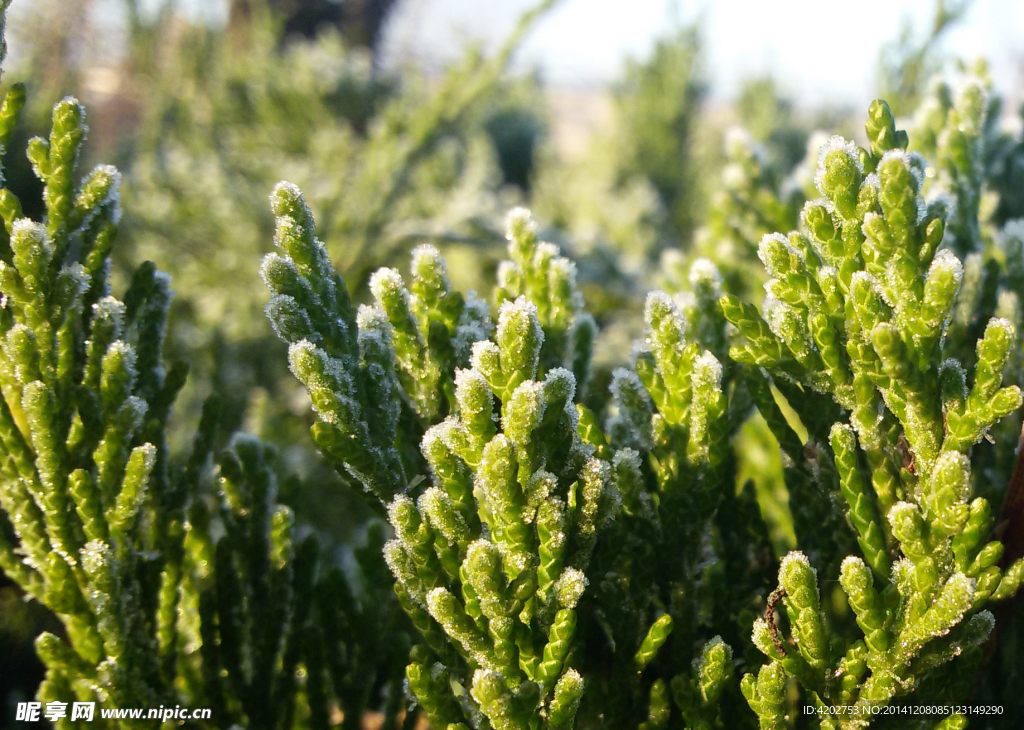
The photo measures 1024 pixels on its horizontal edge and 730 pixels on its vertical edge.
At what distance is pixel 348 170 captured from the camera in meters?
4.73

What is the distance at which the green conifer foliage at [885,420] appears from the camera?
1086mm

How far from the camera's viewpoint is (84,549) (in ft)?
4.29

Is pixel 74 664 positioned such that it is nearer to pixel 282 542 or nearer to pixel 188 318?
pixel 282 542

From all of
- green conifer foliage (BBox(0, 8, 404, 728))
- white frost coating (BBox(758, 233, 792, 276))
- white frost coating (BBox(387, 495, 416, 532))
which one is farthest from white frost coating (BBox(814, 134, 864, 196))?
green conifer foliage (BBox(0, 8, 404, 728))

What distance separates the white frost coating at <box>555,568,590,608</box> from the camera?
3.48 feet

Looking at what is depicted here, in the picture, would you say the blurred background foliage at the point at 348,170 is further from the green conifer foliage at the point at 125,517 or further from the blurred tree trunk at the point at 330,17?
the green conifer foliage at the point at 125,517

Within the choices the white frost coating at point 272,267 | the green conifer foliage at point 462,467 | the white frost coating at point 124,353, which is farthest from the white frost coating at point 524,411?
the white frost coating at point 124,353

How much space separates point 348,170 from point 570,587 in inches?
162

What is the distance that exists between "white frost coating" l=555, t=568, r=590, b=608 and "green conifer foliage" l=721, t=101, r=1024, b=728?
29cm

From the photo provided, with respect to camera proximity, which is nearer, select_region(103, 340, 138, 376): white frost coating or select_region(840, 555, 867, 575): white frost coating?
select_region(840, 555, 867, 575): white frost coating

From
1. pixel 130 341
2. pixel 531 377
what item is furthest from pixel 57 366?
pixel 531 377

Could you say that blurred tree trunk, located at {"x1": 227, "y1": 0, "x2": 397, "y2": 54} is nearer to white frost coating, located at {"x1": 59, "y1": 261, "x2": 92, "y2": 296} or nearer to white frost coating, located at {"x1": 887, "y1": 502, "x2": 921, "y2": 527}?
white frost coating, located at {"x1": 59, "y1": 261, "x2": 92, "y2": 296}

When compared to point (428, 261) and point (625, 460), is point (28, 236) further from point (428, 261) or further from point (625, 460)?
point (625, 460)

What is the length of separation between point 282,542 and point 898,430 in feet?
3.91
